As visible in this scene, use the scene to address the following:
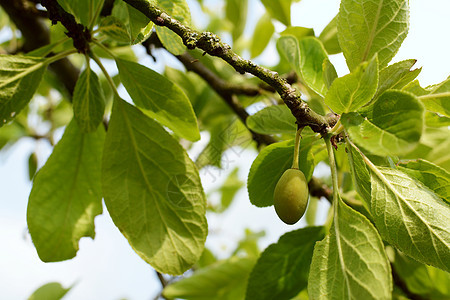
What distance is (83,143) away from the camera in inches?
52.7

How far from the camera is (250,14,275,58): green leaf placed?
2104 mm

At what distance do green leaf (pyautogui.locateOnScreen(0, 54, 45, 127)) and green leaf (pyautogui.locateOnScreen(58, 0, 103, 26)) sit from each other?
0.15 meters

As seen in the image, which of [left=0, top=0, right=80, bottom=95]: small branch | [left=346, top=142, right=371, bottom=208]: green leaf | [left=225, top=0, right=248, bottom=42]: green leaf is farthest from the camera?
[left=225, top=0, right=248, bottom=42]: green leaf

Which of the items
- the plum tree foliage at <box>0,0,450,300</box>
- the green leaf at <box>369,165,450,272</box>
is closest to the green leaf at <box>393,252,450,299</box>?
the plum tree foliage at <box>0,0,450,300</box>

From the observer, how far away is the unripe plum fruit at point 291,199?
883mm

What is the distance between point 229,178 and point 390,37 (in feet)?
6.98

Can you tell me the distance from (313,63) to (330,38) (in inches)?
14.3

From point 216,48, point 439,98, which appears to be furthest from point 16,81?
point 439,98

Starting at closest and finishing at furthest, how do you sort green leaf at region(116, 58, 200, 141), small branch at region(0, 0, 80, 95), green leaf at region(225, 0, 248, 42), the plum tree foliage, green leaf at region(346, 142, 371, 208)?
the plum tree foliage < green leaf at region(346, 142, 371, 208) < green leaf at region(116, 58, 200, 141) < small branch at region(0, 0, 80, 95) < green leaf at region(225, 0, 248, 42)

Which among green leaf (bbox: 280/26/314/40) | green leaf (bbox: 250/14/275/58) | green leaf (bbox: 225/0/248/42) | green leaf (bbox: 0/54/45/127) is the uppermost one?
green leaf (bbox: 225/0/248/42)

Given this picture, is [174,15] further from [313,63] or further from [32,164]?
[32,164]

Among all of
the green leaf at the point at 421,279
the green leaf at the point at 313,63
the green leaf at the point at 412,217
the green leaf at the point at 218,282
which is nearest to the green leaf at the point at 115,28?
the green leaf at the point at 313,63

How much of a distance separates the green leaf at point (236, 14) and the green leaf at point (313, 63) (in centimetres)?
94

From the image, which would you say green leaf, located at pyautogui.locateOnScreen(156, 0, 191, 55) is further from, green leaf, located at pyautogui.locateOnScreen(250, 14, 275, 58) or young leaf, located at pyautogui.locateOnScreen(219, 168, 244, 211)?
young leaf, located at pyautogui.locateOnScreen(219, 168, 244, 211)
